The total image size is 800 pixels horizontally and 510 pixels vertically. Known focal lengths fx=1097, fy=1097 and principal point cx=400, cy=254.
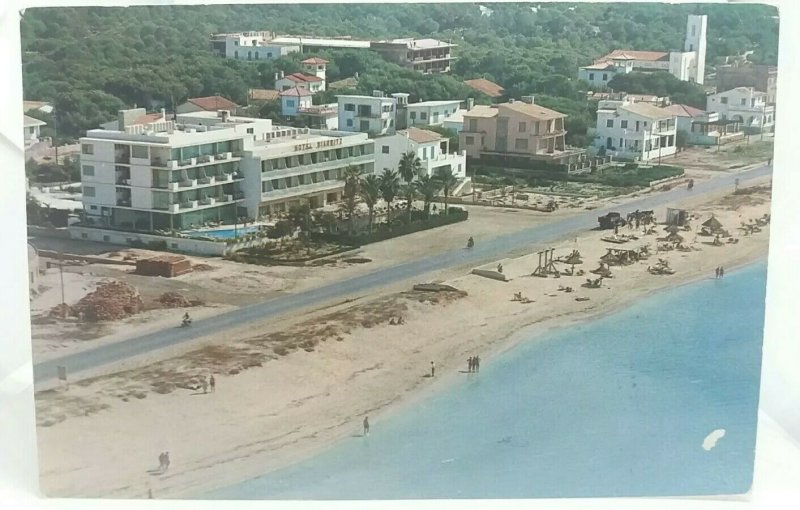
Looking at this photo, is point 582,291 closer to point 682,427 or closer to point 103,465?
point 682,427

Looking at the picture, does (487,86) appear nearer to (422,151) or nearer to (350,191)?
(422,151)

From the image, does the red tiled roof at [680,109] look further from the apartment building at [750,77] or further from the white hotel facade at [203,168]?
the white hotel facade at [203,168]

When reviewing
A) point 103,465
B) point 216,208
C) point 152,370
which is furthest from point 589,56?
point 103,465

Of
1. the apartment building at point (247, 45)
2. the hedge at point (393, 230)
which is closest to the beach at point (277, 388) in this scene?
the hedge at point (393, 230)

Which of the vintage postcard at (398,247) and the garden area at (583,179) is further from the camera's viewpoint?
the garden area at (583,179)

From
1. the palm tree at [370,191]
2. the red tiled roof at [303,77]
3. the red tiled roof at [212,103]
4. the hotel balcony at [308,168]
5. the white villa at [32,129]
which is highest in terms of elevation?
the red tiled roof at [303,77]

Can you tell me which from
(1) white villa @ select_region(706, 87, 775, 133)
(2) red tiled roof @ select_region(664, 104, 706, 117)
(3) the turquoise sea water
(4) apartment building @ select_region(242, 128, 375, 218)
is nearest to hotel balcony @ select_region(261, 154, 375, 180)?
(4) apartment building @ select_region(242, 128, 375, 218)
